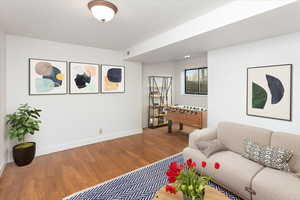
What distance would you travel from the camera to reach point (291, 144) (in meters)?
1.96

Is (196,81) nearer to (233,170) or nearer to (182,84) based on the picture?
(182,84)

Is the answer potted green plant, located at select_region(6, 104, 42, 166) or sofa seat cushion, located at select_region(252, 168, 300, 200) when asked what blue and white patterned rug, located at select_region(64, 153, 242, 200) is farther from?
potted green plant, located at select_region(6, 104, 42, 166)

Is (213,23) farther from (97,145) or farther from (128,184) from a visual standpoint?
(97,145)

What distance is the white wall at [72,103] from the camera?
3.01m

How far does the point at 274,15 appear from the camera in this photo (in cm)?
170

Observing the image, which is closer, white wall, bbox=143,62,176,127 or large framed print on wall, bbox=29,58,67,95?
large framed print on wall, bbox=29,58,67,95

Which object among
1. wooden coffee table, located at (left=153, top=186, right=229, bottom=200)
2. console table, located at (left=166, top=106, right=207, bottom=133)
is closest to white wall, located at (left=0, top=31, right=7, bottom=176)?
wooden coffee table, located at (left=153, top=186, right=229, bottom=200)

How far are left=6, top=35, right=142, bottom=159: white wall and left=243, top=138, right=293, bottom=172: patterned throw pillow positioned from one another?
3.22 metres

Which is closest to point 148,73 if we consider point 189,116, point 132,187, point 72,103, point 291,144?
point 189,116

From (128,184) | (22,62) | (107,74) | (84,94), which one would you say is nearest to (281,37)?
(128,184)

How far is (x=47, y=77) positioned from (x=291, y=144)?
14.4 feet

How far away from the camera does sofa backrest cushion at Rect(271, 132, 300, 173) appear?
1885 millimetres

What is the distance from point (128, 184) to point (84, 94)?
2473 millimetres

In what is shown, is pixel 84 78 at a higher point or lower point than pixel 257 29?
lower
